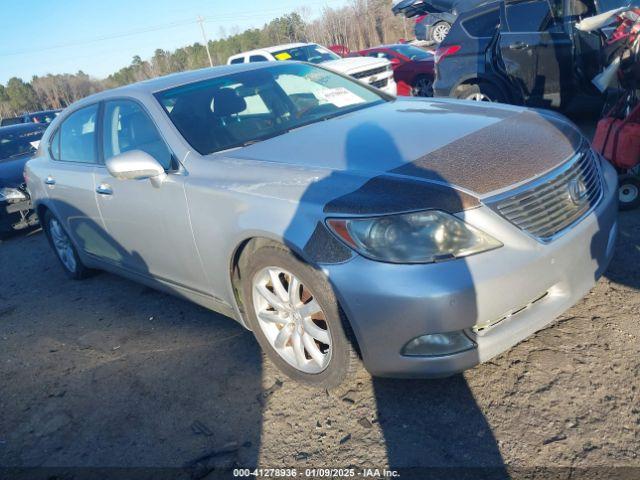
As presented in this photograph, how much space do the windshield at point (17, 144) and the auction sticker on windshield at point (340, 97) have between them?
6.38 metres

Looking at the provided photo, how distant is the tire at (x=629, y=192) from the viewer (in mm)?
4156

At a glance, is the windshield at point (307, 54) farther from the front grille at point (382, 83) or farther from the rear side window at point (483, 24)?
the rear side window at point (483, 24)

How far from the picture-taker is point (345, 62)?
10211mm

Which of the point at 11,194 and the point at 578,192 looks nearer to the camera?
the point at 578,192

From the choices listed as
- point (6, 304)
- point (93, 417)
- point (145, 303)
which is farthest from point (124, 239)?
point (6, 304)

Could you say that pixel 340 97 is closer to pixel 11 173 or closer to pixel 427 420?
pixel 427 420

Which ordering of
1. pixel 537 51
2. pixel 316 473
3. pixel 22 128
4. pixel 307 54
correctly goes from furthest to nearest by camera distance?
pixel 307 54 < pixel 22 128 < pixel 537 51 < pixel 316 473

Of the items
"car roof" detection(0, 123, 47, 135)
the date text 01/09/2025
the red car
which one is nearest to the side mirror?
the date text 01/09/2025

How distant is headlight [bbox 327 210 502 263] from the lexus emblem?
579 millimetres

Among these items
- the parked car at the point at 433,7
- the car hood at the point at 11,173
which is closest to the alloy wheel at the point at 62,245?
the car hood at the point at 11,173

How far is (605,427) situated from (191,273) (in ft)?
7.43

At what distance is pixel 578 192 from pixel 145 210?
2445 mm

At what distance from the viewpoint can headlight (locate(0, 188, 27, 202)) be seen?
286 inches

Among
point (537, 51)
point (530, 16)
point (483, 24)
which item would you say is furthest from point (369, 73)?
point (537, 51)
